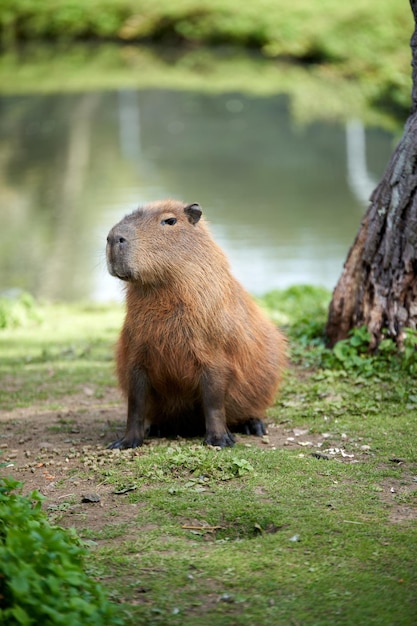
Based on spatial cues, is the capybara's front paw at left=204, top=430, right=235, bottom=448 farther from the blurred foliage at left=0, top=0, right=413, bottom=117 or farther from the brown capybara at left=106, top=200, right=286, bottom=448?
the blurred foliage at left=0, top=0, right=413, bottom=117

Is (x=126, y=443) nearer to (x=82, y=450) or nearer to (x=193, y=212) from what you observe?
(x=82, y=450)

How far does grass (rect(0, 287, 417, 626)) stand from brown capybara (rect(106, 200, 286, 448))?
21cm

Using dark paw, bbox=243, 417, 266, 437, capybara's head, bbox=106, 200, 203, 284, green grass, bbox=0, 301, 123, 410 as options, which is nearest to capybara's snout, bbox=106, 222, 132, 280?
capybara's head, bbox=106, 200, 203, 284

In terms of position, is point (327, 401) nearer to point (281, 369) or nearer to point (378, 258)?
point (281, 369)

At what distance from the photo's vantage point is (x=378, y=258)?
575 cm

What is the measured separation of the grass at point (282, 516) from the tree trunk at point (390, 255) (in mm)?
210

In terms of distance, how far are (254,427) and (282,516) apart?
129 cm

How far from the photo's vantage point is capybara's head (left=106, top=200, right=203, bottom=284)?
15.2 feet

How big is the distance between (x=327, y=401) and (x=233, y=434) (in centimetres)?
68

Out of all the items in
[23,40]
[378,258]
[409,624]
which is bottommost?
[409,624]

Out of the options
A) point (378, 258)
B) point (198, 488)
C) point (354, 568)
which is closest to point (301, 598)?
point (354, 568)

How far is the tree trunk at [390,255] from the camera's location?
5.52m

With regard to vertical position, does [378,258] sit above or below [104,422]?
above

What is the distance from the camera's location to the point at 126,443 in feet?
15.6
